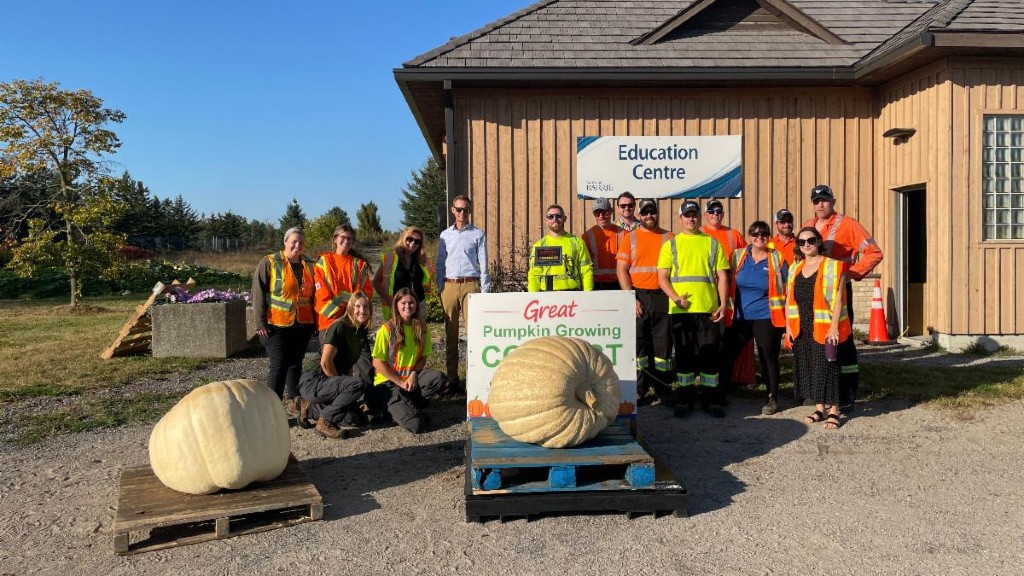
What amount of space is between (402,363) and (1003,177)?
821 cm

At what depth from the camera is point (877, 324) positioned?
35.6ft

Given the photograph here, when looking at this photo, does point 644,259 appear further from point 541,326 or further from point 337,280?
point 337,280

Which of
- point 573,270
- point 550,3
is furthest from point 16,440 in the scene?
point 550,3

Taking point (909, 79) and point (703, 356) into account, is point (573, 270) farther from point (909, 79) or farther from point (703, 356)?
point (909, 79)

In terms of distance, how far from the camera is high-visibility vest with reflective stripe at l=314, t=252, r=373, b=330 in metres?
6.67

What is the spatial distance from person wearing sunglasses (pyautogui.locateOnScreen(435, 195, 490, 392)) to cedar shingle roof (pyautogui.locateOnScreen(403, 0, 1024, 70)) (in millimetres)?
3795

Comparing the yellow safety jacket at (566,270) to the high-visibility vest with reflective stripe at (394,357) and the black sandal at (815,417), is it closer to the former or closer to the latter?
the high-visibility vest with reflective stripe at (394,357)

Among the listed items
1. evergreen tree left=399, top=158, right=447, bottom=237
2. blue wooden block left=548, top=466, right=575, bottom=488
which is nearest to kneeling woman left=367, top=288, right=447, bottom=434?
blue wooden block left=548, top=466, right=575, bottom=488

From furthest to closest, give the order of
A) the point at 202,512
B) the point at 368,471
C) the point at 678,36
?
the point at 678,36
the point at 368,471
the point at 202,512

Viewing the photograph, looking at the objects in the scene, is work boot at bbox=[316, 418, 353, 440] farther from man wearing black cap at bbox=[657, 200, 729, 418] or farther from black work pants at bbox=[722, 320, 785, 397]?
black work pants at bbox=[722, 320, 785, 397]

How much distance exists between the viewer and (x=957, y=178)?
9609mm

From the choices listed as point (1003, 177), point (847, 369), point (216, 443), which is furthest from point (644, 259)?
point (1003, 177)

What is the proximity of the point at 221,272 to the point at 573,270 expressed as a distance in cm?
2560

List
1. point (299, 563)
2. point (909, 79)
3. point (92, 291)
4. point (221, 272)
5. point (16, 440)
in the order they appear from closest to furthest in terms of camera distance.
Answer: point (299, 563) → point (16, 440) → point (909, 79) → point (92, 291) → point (221, 272)
